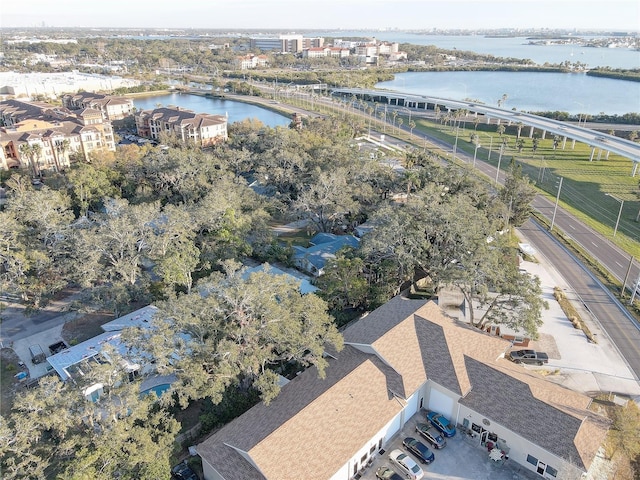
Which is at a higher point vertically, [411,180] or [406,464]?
[411,180]

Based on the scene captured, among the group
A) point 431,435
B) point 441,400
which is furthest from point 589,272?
point 431,435

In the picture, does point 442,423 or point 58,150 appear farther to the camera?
point 58,150

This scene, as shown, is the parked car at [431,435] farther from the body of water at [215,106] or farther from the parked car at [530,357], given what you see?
the body of water at [215,106]

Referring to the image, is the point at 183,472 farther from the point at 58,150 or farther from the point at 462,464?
the point at 58,150

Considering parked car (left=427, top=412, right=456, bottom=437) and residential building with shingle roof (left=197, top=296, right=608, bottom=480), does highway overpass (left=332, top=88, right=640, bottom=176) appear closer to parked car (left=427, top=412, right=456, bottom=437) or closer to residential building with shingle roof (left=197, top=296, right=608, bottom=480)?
residential building with shingle roof (left=197, top=296, right=608, bottom=480)

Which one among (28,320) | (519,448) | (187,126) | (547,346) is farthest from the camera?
(187,126)

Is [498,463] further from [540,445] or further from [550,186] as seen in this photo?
Result: [550,186]

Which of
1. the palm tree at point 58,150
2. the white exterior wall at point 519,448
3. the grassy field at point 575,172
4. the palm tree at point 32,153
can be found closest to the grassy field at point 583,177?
the grassy field at point 575,172
